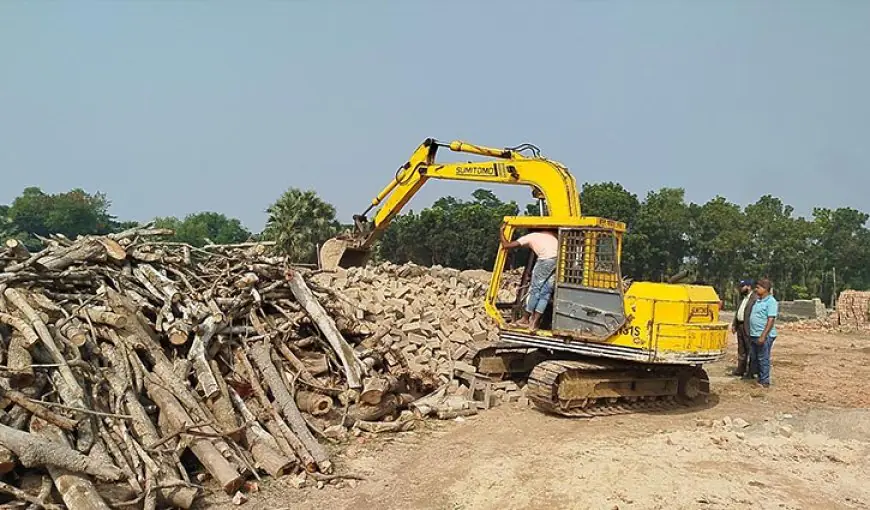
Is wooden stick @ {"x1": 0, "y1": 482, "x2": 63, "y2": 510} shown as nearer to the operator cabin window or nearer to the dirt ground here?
the dirt ground

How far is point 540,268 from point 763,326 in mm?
3907

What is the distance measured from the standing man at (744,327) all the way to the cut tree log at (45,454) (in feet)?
30.4

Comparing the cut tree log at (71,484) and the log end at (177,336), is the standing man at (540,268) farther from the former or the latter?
the cut tree log at (71,484)

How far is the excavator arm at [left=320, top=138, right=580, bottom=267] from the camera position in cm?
964

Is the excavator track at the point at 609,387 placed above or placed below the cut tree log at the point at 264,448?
above

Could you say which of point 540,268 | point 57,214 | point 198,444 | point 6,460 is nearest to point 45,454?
point 6,460

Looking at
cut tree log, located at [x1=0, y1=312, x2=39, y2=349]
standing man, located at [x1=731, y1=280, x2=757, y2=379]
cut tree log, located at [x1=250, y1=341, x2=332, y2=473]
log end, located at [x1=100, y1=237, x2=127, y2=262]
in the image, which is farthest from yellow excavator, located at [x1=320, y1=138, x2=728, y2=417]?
cut tree log, located at [x1=0, y1=312, x2=39, y2=349]

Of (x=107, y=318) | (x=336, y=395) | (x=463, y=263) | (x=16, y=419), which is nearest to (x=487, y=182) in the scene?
(x=336, y=395)

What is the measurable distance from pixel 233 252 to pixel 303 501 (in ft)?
15.1

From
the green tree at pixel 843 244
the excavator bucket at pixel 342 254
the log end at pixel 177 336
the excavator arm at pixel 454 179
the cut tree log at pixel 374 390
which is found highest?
the green tree at pixel 843 244

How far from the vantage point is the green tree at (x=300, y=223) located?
82.5ft

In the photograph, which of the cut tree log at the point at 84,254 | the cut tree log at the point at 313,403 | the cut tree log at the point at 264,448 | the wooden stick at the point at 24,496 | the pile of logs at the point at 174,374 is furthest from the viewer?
the cut tree log at the point at 313,403

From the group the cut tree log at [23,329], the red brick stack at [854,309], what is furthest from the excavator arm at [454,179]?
the red brick stack at [854,309]

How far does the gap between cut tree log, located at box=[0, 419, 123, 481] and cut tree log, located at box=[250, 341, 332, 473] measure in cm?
182
